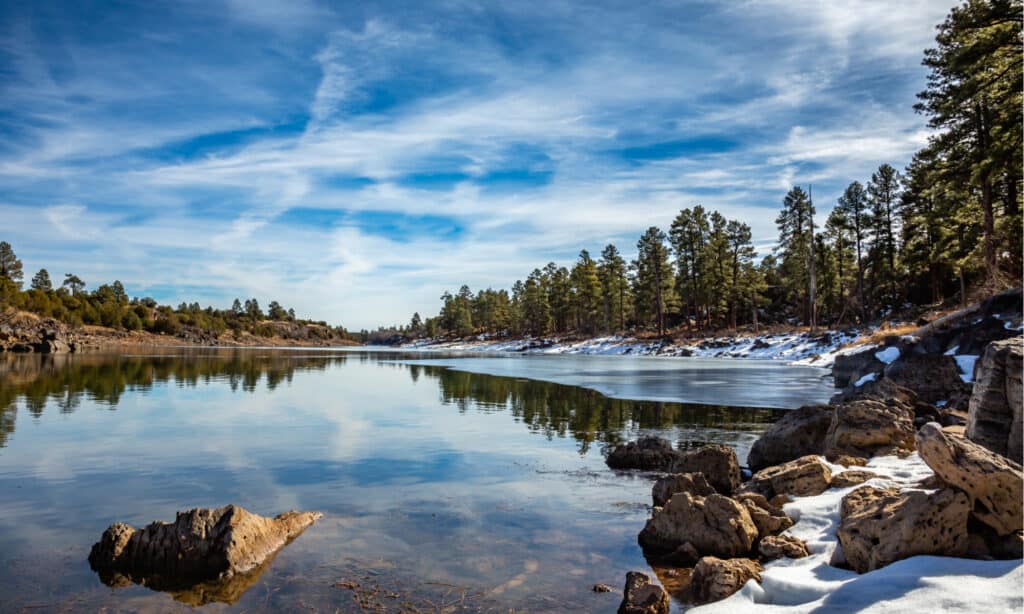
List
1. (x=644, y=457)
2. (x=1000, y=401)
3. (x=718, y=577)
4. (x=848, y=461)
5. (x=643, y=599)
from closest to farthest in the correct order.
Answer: (x=643, y=599)
(x=718, y=577)
(x=1000, y=401)
(x=848, y=461)
(x=644, y=457)

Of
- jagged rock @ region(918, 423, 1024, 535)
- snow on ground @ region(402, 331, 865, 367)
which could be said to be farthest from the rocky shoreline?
snow on ground @ region(402, 331, 865, 367)

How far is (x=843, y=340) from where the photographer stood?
4784 centimetres

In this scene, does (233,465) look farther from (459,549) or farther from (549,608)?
(549,608)

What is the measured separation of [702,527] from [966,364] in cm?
1568

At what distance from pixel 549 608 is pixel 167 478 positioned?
8291mm

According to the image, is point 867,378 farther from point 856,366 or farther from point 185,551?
point 185,551

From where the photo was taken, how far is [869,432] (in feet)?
34.0

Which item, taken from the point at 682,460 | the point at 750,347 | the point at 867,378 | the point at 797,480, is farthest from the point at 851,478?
the point at 750,347

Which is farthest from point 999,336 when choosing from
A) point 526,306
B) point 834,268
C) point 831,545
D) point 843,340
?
point 526,306

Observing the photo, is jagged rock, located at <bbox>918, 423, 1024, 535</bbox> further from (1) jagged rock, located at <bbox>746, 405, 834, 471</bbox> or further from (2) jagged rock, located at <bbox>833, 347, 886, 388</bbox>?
(2) jagged rock, located at <bbox>833, 347, 886, 388</bbox>

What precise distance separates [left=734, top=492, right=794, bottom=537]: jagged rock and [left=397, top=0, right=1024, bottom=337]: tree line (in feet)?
70.3

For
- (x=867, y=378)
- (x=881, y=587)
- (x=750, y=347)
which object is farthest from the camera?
(x=750, y=347)

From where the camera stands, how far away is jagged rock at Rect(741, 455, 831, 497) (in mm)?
8547

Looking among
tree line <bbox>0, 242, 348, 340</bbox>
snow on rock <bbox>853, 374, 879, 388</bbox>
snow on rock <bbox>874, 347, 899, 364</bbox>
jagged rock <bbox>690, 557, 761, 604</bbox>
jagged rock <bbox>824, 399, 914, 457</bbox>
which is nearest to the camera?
jagged rock <bbox>690, 557, 761, 604</bbox>
